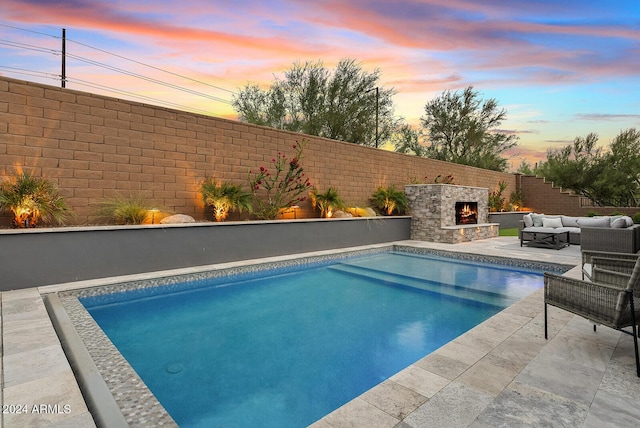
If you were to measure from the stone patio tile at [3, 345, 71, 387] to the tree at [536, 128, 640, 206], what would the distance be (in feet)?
78.0

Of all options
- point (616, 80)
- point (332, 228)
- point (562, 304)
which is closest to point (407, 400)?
point (562, 304)

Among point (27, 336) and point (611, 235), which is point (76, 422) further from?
point (611, 235)

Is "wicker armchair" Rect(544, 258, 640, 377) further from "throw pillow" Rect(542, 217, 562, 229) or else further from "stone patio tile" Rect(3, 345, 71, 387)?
"throw pillow" Rect(542, 217, 562, 229)

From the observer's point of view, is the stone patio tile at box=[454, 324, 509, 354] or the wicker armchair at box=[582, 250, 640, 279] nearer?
the stone patio tile at box=[454, 324, 509, 354]

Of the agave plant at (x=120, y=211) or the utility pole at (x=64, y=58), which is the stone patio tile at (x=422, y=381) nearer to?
the agave plant at (x=120, y=211)

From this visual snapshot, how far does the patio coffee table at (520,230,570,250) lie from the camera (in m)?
8.11

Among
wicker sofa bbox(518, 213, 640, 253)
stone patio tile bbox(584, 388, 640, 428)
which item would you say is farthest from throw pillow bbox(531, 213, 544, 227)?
stone patio tile bbox(584, 388, 640, 428)

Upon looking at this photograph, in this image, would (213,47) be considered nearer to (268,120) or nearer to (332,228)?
(332,228)

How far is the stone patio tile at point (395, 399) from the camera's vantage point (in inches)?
66.6

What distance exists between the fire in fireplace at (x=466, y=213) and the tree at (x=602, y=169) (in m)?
12.5

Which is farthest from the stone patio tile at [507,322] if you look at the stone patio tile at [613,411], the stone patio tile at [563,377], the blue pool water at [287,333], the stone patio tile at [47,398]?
the stone patio tile at [47,398]

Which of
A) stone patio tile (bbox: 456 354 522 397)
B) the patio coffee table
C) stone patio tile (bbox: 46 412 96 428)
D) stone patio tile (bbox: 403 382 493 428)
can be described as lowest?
stone patio tile (bbox: 456 354 522 397)

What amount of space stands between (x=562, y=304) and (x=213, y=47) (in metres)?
9.07

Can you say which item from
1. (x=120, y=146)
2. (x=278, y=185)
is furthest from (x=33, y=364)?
(x=278, y=185)
